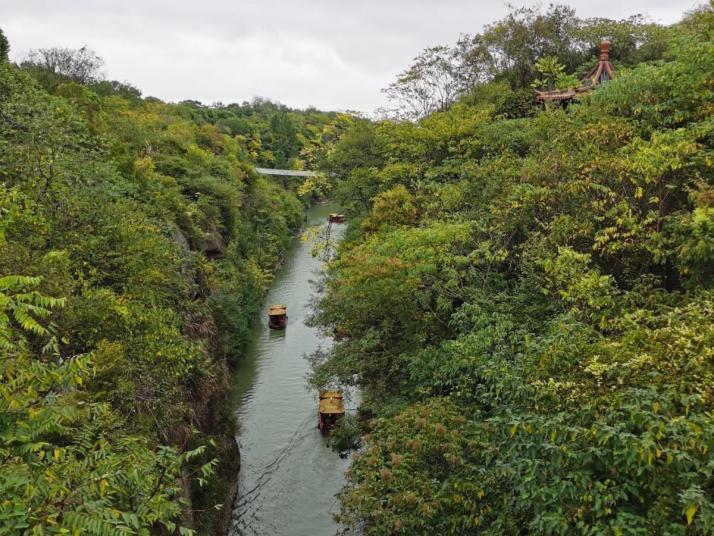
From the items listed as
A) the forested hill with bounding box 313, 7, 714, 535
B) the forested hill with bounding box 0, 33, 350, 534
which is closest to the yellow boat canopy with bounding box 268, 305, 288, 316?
the forested hill with bounding box 0, 33, 350, 534

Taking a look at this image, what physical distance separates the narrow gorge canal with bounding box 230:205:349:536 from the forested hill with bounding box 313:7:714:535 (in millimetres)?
5238

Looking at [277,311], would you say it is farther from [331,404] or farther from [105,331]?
[105,331]

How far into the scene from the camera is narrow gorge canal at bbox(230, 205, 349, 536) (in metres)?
18.9

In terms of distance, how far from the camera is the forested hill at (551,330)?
250 inches

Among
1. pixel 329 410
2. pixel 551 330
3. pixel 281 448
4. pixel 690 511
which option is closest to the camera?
pixel 690 511

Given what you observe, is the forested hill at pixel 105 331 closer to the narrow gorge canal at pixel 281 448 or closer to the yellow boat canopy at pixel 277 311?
the narrow gorge canal at pixel 281 448

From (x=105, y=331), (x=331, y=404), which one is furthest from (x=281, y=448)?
(x=105, y=331)

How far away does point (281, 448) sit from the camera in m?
22.8

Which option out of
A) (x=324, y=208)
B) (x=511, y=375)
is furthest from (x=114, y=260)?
(x=324, y=208)

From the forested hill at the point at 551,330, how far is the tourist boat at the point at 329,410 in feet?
20.6

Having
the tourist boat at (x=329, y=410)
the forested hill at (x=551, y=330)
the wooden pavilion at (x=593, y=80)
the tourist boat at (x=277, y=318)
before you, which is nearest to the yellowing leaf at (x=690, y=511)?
the forested hill at (x=551, y=330)

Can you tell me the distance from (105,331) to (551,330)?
32.4 feet

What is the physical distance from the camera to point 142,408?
12.5 meters

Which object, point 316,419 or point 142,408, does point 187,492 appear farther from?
point 316,419
